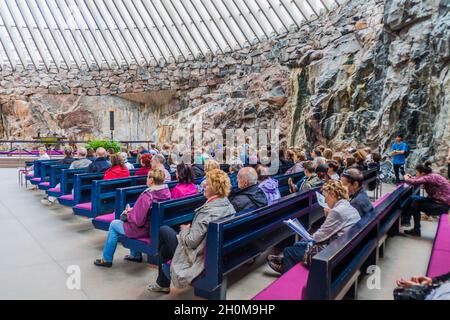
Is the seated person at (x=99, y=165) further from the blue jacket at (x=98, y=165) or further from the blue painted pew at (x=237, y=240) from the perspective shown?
the blue painted pew at (x=237, y=240)

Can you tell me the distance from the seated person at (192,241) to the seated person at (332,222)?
0.64 metres

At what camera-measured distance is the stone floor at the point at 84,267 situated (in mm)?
2791

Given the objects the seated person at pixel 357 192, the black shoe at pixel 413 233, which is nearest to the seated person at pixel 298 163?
the black shoe at pixel 413 233

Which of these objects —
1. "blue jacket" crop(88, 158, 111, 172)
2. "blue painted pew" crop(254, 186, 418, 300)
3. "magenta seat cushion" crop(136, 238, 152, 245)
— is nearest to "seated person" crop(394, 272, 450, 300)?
"blue painted pew" crop(254, 186, 418, 300)

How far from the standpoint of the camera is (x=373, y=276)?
295 centimetres

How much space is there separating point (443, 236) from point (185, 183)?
270cm

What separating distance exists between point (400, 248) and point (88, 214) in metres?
3.67

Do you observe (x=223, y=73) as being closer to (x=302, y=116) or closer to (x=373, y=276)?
(x=302, y=116)

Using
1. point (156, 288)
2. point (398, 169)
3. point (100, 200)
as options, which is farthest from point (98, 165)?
point (398, 169)

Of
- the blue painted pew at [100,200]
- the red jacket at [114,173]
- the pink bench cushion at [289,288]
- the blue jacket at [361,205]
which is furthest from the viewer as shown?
the red jacket at [114,173]

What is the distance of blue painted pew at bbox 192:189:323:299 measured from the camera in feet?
7.97

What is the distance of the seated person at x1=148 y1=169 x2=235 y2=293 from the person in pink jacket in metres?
1.13

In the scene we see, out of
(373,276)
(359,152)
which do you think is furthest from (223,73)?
(373,276)

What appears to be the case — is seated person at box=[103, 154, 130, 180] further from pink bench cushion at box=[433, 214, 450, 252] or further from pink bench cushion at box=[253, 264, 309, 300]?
pink bench cushion at box=[433, 214, 450, 252]
